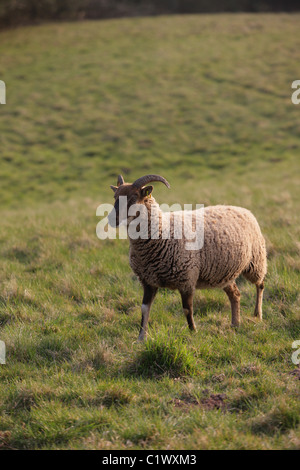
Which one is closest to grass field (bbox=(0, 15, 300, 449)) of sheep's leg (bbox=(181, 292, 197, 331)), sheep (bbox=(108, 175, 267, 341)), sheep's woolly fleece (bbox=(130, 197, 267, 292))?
sheep's leg (bbox=(181, 292, 197, 331))

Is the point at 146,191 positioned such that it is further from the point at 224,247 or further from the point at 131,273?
the point at 131,273

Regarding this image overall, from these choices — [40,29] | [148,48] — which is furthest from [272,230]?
[40,29]

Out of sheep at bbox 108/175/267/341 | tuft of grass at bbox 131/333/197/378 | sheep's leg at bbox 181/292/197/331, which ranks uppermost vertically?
sheep at bbox 108/175/267/341

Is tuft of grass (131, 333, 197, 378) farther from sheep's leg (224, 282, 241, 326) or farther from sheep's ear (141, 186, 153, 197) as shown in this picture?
sheep's ear (141, 186, 153, 197)

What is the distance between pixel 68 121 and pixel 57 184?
6396 millimetres

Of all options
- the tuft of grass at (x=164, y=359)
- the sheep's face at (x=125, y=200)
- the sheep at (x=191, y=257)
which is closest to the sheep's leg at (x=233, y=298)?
the sheep at (x=191, y=257)

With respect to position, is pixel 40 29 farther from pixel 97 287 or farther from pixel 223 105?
pixel 97 287

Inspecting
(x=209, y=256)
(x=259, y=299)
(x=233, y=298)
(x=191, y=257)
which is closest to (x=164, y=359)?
(x=191, y=257)

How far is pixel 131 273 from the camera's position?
7582 millimetres

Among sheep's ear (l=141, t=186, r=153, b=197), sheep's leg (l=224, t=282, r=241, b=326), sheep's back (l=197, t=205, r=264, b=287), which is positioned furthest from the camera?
sheep's leg (l=224, t=282, r=241, b=326)

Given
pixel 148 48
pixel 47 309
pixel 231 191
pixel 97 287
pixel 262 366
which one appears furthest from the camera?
pixel 148 48

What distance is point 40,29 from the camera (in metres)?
36.5

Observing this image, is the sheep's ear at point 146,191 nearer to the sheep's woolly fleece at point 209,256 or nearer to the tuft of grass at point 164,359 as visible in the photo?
the sheep's woolly fleece at point 209,256

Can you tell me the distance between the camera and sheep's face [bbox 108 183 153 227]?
18.4ft
